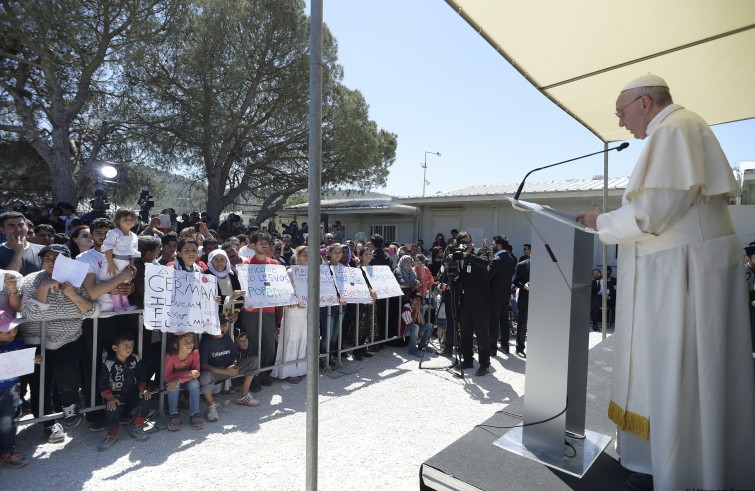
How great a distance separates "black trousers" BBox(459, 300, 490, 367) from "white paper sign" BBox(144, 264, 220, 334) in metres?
3.56

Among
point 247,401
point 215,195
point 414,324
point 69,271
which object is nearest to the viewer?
point 69,271

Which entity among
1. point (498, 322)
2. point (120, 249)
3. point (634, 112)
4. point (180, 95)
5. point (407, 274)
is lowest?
point (498, 322)

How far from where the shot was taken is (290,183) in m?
19.2

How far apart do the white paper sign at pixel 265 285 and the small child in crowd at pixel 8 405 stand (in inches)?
81.9

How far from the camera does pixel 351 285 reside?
6160mm

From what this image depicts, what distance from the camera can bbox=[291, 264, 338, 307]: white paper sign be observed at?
217 inches

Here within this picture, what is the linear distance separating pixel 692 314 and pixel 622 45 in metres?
2.55

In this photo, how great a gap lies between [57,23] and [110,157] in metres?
5.14

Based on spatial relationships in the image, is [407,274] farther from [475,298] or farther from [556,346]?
[556,346]

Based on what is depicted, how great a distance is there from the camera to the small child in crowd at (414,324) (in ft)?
23.4

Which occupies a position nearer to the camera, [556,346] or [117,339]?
[556,346]

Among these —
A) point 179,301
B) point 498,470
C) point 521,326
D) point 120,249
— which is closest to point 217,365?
point 179,301

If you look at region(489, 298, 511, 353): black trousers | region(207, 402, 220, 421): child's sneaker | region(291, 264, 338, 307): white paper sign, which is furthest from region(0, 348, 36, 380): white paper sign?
region(489, 298, 511, 353): black trousers

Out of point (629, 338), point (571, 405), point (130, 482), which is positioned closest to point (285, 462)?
point (130, 482)
